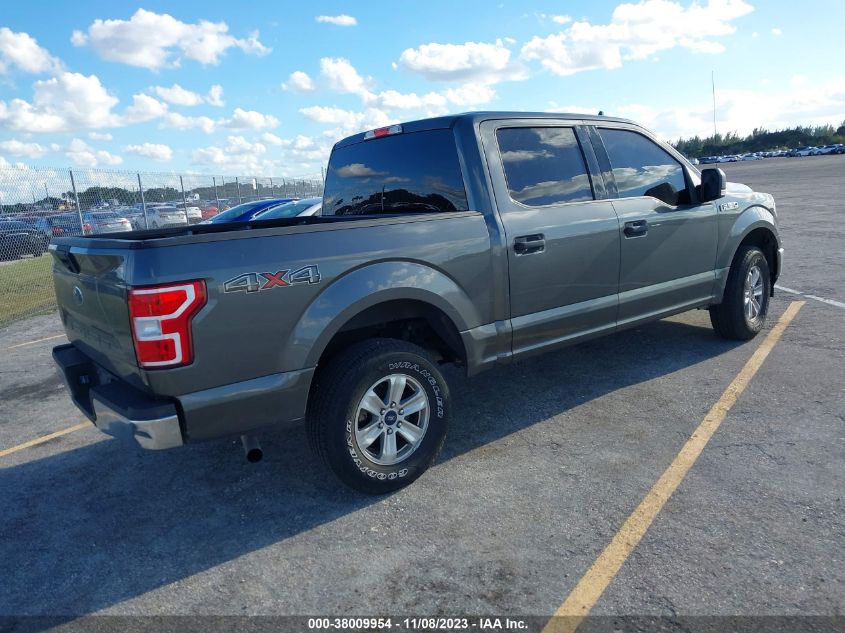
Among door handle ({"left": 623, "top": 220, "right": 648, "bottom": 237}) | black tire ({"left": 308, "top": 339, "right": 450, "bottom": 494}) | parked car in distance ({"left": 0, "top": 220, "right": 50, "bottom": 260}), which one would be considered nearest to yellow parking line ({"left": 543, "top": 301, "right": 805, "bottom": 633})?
black tire ({"left": 308, "top": 339, "right": 450, "bottom": 494})

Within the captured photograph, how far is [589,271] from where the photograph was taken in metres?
4.21

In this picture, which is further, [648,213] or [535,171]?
[648,213]

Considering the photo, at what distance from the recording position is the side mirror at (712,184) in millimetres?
4832

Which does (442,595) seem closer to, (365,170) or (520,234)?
(520,234)

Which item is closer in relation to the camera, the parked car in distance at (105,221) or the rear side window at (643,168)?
the rear side window at (643,168)

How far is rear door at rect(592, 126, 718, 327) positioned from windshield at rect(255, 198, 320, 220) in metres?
7.49

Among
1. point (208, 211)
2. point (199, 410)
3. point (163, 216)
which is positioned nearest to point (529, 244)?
point (199, 410)

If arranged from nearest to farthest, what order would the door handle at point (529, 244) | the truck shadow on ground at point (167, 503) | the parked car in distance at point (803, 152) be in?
the truck shadow on ground at point (167, 503) → the door handle at point (529, 244) → the parked car in distance at point (803, 152)

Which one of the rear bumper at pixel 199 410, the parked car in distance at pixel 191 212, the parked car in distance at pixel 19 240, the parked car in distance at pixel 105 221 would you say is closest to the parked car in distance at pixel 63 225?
the parked car in distance at pixel 105 221

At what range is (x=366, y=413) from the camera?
10.9 feet

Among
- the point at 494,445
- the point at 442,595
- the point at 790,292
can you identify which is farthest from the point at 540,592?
the point at 790,292

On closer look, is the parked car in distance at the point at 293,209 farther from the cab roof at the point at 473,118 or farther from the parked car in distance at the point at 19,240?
the parked car in distance at the point at 19,240

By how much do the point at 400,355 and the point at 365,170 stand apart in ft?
5.64

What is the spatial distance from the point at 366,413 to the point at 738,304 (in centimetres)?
375
